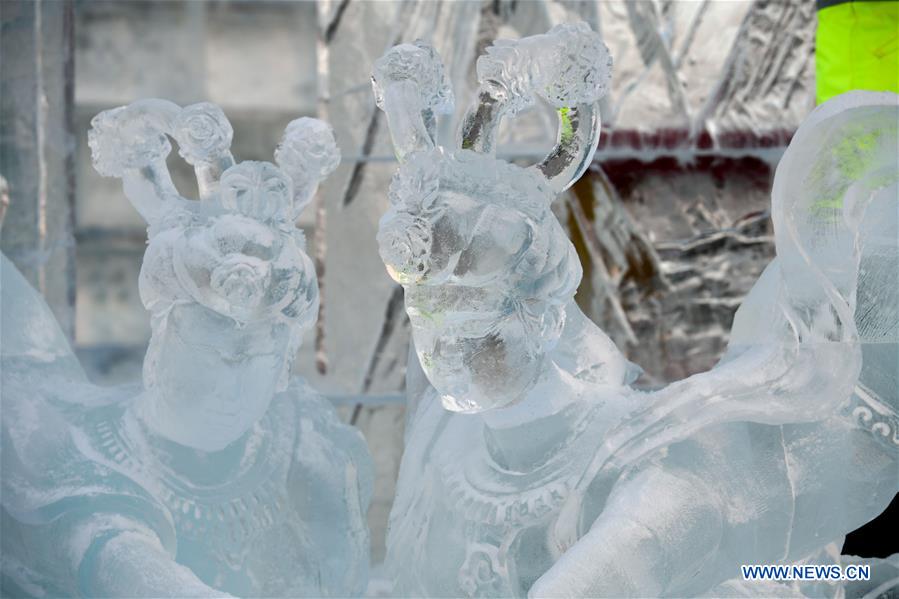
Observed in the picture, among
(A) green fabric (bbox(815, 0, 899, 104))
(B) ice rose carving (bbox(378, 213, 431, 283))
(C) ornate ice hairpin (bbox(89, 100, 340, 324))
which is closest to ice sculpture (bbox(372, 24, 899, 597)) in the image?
(B) ice rose carving (bbox(378, 213, 431, 283))

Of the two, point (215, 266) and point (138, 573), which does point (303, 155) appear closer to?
point (215, 266)

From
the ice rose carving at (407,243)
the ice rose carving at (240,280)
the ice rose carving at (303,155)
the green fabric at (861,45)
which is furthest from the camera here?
the green fabric at (861,45)

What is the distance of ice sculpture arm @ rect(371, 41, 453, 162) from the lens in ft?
2.66

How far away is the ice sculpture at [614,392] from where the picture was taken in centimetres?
75

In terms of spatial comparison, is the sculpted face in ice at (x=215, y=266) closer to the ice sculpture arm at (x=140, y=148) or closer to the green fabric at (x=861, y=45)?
the ice sculpture arm at (x=140, y=148)

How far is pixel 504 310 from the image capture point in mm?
777

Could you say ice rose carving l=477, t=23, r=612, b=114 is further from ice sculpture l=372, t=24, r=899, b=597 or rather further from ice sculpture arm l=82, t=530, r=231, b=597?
ice sculpture arm l=82, t=530, r=231, b=597

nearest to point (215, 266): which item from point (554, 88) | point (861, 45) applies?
point (554, 88)

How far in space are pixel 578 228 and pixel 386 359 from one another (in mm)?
427

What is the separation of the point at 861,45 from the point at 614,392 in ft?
3.73

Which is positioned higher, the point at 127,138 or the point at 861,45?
the point at 127,138

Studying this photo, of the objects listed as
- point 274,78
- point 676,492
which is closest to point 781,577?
point 676,492

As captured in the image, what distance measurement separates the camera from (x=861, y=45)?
68.9 inches

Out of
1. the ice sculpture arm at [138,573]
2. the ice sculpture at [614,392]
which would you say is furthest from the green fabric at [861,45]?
the ice sculpture arm at [138,573]
